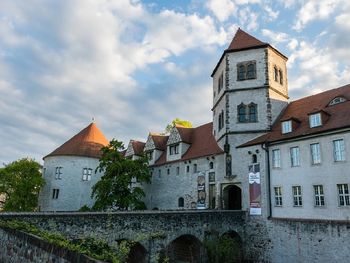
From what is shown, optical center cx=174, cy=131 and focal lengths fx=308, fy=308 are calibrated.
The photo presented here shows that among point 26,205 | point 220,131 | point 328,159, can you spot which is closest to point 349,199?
point 328,159

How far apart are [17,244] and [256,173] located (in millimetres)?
18716

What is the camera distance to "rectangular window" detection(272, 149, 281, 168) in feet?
75.7

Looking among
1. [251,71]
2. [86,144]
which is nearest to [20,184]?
[86,144]

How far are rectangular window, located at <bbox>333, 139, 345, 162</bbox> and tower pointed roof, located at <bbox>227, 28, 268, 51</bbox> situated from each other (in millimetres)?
12168

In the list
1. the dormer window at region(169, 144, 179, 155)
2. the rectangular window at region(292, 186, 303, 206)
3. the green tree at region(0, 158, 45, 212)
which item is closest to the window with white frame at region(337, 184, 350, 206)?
the rectangular window at region(292, 186, 303, 206)

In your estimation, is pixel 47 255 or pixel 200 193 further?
pixel 200 193

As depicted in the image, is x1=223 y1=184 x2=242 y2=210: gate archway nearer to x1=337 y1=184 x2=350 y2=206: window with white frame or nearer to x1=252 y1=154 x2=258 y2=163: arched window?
x1=252 y1=154 x2=258 y2=163: arched window

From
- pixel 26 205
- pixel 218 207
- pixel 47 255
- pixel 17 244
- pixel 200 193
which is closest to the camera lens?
pixel 47 255

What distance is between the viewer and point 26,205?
39.1 meters

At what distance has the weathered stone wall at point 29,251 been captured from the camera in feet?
21.1

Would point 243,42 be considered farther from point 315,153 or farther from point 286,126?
point 315,153

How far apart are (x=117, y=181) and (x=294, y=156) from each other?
52.2 feet

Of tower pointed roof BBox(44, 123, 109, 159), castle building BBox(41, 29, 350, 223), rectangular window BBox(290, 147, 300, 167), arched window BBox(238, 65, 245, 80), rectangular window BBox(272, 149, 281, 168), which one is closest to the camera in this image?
castle building BBox(41, 29, 350, 223)

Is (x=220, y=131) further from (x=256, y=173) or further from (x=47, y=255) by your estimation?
(x=47, y=255)
